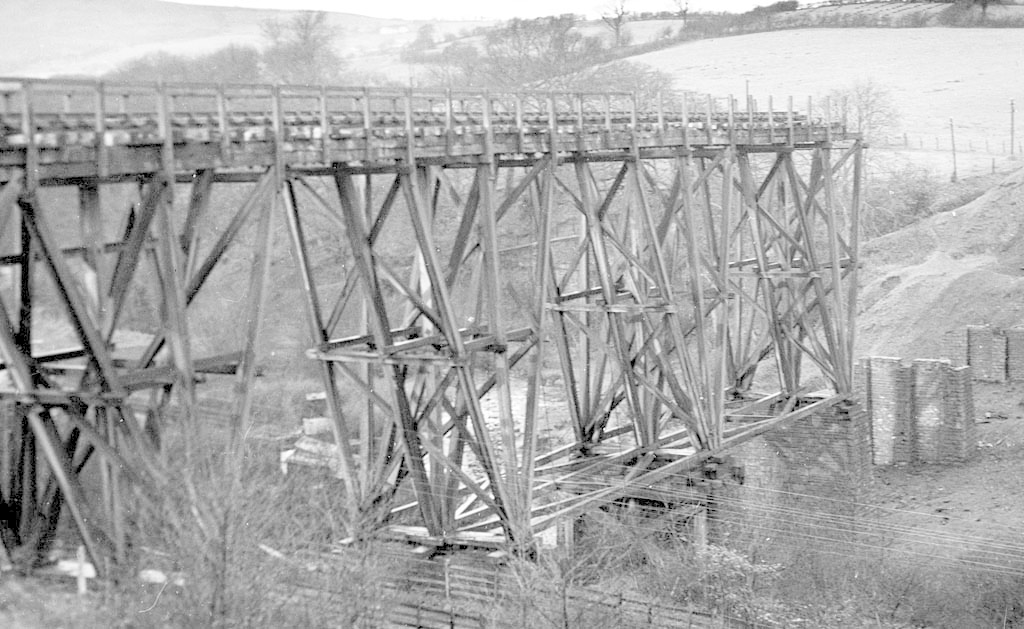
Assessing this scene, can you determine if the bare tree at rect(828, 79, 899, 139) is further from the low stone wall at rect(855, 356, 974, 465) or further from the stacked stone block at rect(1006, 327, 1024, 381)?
the low stone wall at rect(855, 356, 974, 465)

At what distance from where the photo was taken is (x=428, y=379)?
1393 cm

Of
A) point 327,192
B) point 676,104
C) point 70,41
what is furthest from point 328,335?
point 676,104

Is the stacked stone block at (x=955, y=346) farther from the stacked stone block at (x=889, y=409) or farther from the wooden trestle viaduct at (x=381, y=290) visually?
the wooden trestle viaduct at (x=381, y=290)

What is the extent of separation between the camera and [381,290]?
14.2 metres

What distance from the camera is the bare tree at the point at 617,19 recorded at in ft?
206

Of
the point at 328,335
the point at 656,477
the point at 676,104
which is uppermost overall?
the point at 676,104

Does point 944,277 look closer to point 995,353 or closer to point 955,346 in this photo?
point 955,346

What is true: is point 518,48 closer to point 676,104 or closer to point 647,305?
point 676,104

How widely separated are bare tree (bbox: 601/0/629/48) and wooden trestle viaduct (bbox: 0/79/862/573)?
4131 cm

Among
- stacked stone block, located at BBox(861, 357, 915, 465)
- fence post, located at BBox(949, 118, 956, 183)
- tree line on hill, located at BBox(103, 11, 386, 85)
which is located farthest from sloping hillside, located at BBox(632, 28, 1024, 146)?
stacked stone block, located at BBox(861, 357, 915, 465)

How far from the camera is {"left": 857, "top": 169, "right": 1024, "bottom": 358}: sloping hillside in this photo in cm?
2833

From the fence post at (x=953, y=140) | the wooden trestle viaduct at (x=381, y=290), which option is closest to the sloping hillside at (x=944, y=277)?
the fence post at (x=953, y=140)

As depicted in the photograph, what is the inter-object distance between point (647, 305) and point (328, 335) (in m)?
5.26

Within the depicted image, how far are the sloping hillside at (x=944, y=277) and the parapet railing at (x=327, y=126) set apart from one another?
1111cm
